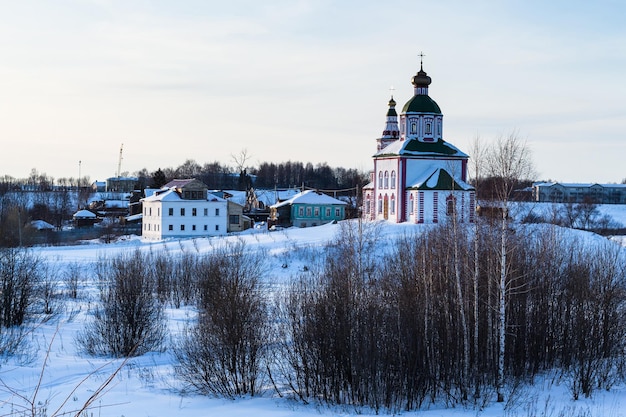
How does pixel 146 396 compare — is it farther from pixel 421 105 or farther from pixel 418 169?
pixel 421 105

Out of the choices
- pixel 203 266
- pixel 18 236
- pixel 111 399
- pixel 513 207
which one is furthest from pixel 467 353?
pixel 18 236

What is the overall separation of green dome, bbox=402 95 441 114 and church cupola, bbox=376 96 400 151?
698cm

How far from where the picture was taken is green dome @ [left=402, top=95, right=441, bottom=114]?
158ft

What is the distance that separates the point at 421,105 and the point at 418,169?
4445 mm

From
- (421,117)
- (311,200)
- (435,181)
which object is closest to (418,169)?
(435,181)

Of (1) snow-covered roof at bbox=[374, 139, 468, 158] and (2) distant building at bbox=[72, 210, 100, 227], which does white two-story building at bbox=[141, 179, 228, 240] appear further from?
(1) snow-covered roof at bbox=[374, 139, 468, 158]

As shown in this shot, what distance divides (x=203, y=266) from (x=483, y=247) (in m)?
13.5

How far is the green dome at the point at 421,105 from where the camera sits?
48309 mm

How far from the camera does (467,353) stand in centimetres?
1639

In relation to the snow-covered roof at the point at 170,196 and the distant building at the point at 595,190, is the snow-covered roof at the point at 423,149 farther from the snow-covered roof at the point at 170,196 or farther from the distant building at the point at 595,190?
the distant building at the point at 595,190

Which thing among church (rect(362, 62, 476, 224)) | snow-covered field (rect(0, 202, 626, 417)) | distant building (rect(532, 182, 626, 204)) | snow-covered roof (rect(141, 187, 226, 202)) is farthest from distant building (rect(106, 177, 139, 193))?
snow-covered field (rect(0, 202, 626, 417))

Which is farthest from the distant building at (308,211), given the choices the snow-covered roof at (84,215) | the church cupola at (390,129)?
the snow-covered roof at (84,215)

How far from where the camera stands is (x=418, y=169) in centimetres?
4756

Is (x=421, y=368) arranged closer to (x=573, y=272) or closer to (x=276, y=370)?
(x=276, y=370)
